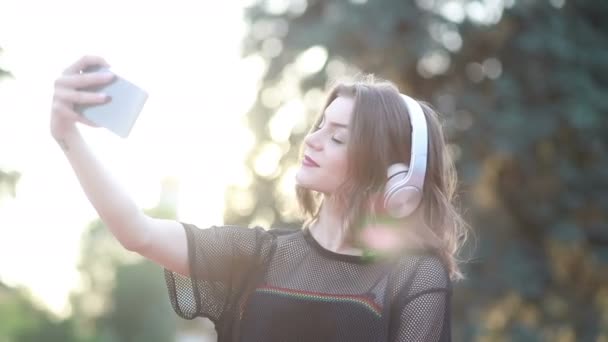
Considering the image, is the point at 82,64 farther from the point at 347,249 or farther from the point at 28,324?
the point at 28,324

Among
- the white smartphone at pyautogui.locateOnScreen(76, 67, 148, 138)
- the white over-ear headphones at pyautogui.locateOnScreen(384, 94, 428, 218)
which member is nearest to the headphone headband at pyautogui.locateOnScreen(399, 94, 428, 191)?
the white over-ear headphones at pyautogui.locateOnScreen(384, 94, 428, 218)

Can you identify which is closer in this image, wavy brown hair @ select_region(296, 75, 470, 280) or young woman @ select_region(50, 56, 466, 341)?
young woman @ select_region(50, 56, 466, 341)

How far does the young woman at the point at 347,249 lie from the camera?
8.47 feet

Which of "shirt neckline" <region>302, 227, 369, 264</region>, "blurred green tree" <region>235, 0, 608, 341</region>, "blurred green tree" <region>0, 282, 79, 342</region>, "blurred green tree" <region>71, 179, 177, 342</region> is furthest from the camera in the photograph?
"blurred green tree" <region>71, 179, 177, 342</region>

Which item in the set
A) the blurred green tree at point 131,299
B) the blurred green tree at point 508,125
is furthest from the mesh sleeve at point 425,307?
the blurred green tree at point 131,299

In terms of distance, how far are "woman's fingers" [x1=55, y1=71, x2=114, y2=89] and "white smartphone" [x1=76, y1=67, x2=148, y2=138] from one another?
0.02 m

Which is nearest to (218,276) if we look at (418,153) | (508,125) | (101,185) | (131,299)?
(101,185)

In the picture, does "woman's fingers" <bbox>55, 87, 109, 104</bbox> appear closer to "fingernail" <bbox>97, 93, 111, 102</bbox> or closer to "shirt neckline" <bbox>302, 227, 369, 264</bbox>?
"fingernail" <bbox>97, 93, 111, 102</bbox>

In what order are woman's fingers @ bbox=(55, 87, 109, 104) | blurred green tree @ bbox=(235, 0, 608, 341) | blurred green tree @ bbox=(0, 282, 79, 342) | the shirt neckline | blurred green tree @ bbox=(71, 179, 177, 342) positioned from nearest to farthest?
woman's fingers @ bbox=(55, 87, 109, 104) → the shirt neckline → blurred green tree @ bbox=(235, 0, 608, 341) → blurred green tree @ bbox=(0, 282, 79, 342) → blurred green tree @ bbox=(71, 179, 177, 342)

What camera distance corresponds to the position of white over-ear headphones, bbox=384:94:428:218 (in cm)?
267

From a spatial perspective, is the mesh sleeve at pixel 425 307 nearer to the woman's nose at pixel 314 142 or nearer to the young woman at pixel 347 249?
the young woman at pixel 347 249

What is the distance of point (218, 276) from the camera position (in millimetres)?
2705

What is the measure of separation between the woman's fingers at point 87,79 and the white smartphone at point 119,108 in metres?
0.02

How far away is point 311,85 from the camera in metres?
9.93
